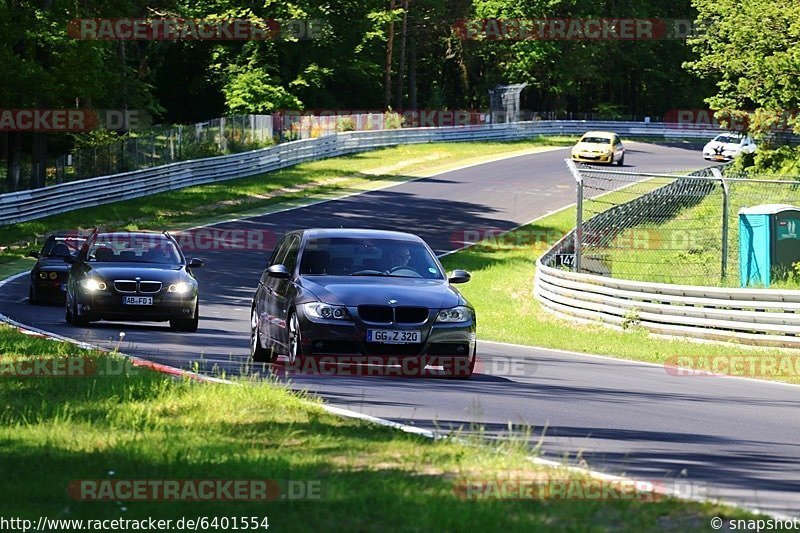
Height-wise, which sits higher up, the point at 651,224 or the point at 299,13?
the point at 299,13

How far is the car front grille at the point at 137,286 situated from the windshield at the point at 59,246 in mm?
7132

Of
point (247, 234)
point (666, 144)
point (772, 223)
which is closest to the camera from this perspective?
point (772, 223)

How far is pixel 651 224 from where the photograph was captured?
109 feet

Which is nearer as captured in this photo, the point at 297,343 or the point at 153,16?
the point at 297,343

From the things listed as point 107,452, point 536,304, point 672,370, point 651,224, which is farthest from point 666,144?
point 107,452

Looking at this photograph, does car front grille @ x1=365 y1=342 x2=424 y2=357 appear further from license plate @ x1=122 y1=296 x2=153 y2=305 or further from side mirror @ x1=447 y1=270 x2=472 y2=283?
license plate @ x1=122 y1=296 x2=153 y2=305

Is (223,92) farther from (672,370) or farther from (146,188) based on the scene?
(672,370)

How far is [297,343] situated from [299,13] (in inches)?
2579

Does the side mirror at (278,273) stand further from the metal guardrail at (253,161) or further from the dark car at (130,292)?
the metal guardrail at (253,161)

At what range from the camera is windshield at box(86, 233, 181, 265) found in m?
20.8

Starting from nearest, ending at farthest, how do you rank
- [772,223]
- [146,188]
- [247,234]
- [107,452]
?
[107,452], [772,223], [247,234], [146,188]

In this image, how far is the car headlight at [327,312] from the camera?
13.4 m

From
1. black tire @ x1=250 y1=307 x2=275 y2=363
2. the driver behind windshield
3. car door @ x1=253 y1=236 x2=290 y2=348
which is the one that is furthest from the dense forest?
black tire @ x1=250 y1=307 x2=275 y2=363

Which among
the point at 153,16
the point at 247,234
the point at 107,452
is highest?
the point at 153,16
